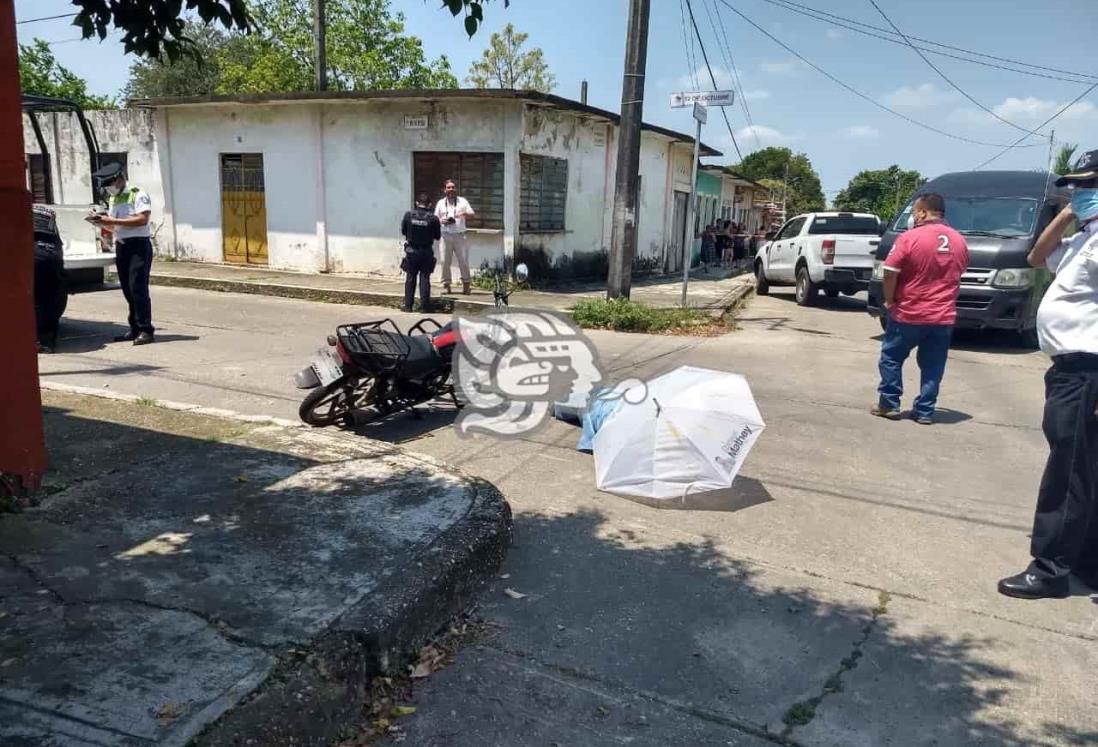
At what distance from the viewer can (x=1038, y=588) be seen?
141 inches

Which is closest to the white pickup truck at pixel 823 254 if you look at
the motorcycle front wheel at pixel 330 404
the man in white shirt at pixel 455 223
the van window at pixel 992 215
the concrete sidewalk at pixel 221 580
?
the van window at pixel 992 215

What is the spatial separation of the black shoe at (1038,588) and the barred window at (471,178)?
11521 millimetres

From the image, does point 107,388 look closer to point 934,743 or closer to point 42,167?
point 934,743

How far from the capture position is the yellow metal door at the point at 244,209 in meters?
16.0

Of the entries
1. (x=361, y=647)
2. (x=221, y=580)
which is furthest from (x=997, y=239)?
(x=221, y=580)

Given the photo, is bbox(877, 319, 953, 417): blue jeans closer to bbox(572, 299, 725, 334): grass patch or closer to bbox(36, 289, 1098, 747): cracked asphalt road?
bbox(36, 289, 1098, 747): cracked asphalt road

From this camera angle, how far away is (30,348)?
12.1 feet

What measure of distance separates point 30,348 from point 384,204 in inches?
454

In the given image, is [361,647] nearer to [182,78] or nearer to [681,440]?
[681,440]

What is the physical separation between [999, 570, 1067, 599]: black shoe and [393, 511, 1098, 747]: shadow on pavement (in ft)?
1.24

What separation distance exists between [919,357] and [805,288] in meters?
8.73

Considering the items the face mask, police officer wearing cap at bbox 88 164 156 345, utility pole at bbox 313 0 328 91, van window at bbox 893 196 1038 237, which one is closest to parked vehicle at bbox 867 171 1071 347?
van window at bbox 893 196 1038 237

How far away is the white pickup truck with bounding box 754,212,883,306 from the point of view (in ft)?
45.5

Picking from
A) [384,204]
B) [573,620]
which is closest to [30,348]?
[573,620]
